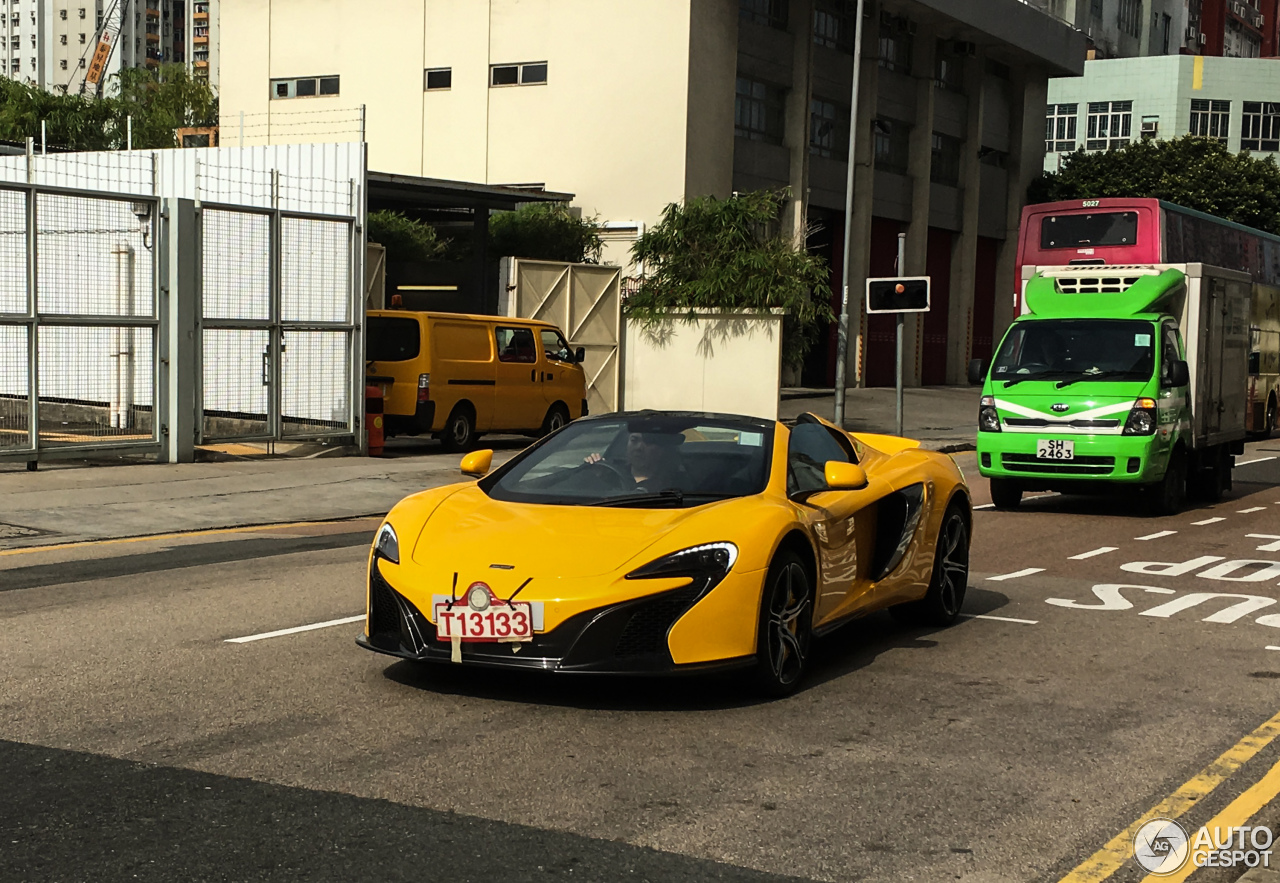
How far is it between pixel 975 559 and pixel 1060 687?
507 centimetres

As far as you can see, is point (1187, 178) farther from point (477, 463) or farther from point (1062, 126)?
point (477, 463)

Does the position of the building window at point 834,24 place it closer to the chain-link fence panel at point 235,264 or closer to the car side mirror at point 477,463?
the chain-link fence panel at point 235,264

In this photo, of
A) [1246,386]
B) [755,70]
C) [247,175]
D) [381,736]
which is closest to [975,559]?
[381,736]

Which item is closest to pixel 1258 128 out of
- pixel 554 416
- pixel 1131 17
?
pixel 1131 17

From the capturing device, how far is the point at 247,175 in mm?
23344

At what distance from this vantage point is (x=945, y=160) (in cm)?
5100

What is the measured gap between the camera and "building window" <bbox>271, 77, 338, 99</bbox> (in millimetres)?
41594

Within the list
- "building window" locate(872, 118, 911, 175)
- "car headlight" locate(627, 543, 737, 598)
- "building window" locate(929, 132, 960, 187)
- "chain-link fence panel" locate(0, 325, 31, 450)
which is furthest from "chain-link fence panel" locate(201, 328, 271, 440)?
"building window" locate(929, 132, 960, 187)

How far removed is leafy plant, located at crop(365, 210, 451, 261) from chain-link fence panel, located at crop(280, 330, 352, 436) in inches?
522

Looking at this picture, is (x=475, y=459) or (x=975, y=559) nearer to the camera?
(x=475, y=459)

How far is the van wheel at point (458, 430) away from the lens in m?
22.2

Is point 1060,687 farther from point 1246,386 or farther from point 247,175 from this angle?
point 247,175

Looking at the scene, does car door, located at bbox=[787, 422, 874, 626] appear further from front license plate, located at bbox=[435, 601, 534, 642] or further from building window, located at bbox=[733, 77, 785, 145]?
building window, located at bbox=[733, 77, 785, 145]

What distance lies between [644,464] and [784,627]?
1.15 m
